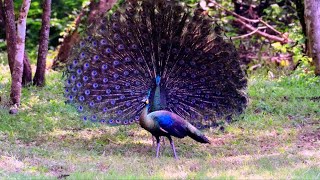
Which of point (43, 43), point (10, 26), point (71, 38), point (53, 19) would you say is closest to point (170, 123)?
point (10, 26)

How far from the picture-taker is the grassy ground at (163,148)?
22.6ft

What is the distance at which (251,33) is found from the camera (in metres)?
16.1

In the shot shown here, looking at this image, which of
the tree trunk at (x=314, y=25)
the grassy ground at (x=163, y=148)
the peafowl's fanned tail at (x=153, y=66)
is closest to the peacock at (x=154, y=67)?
the peafowl's fanned tail at (x=153, y=66)

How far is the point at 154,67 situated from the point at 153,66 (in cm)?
2

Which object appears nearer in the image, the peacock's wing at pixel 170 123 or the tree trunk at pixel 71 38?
the peacock's wing at pixel 170 123

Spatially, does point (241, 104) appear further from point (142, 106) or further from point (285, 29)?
point (285, 29)

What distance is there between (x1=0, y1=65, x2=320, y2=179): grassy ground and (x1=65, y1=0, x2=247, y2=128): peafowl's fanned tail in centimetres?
55

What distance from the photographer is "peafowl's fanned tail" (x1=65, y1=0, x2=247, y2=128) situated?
8859 millimetres

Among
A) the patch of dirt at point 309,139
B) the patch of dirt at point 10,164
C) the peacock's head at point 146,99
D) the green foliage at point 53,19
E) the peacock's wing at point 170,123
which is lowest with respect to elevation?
the patch of dirt at point 10,164

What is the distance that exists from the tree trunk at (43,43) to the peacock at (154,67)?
9.03 feet

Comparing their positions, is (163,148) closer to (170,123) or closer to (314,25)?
(170,123)

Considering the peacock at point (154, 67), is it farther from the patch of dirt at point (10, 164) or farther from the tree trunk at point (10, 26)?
the tree trunk at point (10, 26)

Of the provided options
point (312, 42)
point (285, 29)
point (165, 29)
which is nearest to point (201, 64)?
point (165, 29)

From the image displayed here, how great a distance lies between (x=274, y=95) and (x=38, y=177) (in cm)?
643
